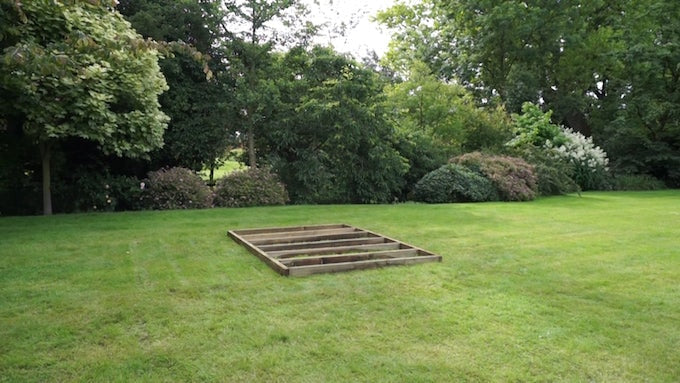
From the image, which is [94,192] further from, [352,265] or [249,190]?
[352,265]

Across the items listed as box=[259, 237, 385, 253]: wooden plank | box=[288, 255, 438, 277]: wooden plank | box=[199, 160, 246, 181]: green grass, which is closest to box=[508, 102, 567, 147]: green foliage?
box=[199, 160, 246, 181]: green grass

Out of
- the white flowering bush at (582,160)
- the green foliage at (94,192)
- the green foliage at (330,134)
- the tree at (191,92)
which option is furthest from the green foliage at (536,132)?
the green foliage at (94,192)

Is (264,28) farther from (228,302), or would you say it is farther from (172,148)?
(228,302)

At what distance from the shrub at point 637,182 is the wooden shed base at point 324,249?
1402 centimetres

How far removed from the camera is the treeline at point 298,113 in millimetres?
8336

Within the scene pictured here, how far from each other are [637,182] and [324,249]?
16461 mm

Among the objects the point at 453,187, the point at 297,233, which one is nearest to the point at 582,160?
the point at 453,187

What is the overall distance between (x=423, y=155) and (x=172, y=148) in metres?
6.89

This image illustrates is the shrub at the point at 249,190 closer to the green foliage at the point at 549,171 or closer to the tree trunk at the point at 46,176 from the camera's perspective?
the tree trunk at the point at 46,176

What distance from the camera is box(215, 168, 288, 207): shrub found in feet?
36.9

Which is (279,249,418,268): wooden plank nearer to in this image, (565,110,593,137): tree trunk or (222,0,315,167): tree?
(222,0,315,167): tree

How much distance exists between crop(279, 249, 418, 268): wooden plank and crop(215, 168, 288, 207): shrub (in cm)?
619

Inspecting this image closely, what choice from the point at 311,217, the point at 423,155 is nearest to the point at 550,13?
the point at 423,155

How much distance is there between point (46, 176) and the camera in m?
9.59
